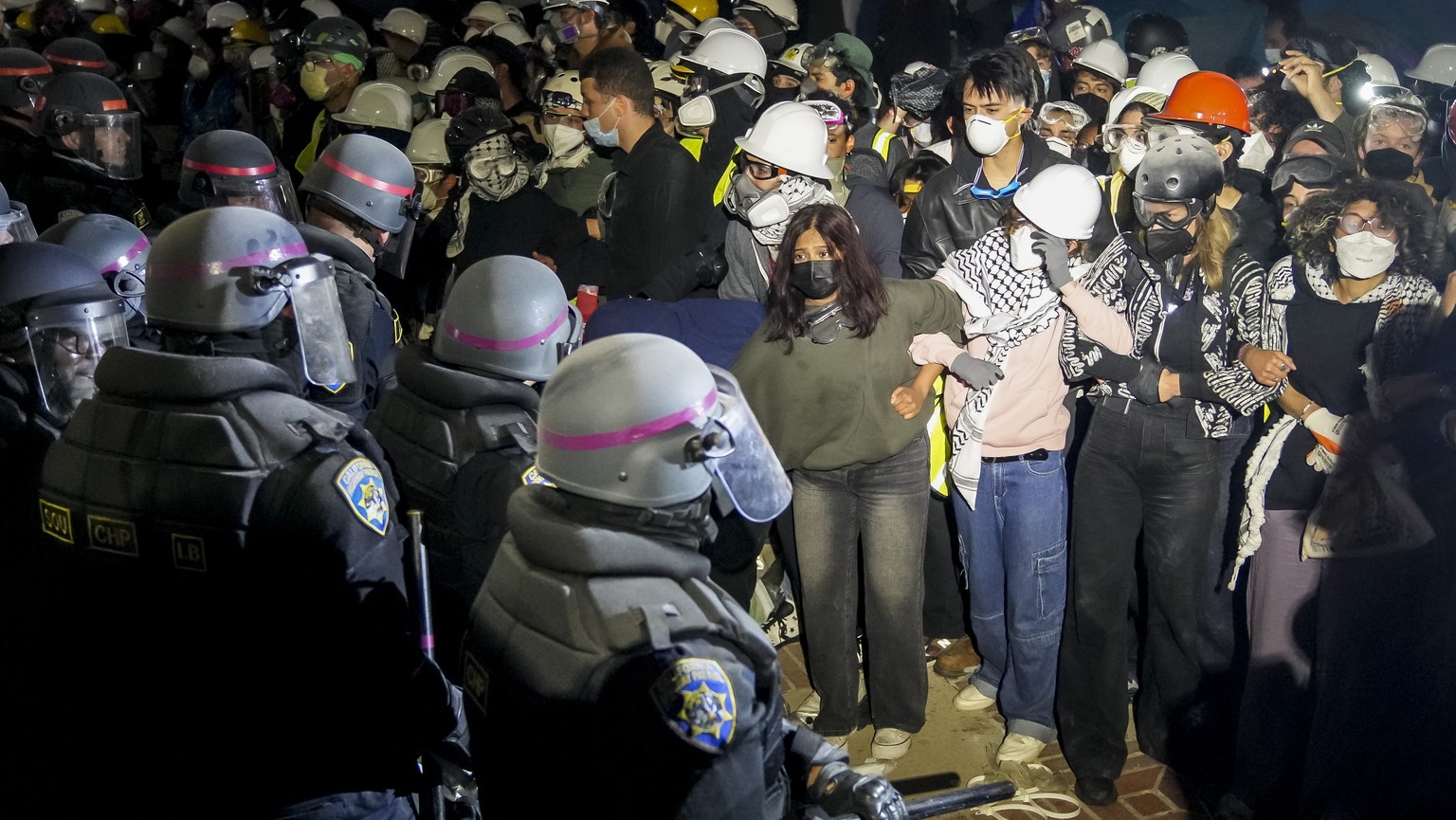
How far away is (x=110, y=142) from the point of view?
686cm

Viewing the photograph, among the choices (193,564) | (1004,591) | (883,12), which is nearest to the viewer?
(193,564)

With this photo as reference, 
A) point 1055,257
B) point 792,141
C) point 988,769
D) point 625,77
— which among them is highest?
point 625,77

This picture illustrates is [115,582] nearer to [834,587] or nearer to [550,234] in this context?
[834,587]

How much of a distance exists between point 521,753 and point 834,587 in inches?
114

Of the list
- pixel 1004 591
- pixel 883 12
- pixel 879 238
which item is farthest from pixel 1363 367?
pixel 883 12

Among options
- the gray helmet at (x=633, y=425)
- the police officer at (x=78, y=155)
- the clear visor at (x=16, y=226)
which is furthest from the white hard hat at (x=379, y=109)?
the gray helmet at (x=633, y=425)

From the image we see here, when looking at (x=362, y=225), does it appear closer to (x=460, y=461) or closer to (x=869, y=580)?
(x=460, y=461)

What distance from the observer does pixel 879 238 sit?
5711mm

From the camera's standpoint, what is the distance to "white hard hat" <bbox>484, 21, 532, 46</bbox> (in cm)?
1167

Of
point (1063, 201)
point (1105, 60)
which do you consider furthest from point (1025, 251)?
point (1105, 60)

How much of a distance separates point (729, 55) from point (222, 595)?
605 centimetres

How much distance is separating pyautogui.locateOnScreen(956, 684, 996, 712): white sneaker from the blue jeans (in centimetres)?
25

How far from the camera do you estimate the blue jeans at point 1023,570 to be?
16.3ft

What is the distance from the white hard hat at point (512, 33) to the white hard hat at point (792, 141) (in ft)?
22.0
